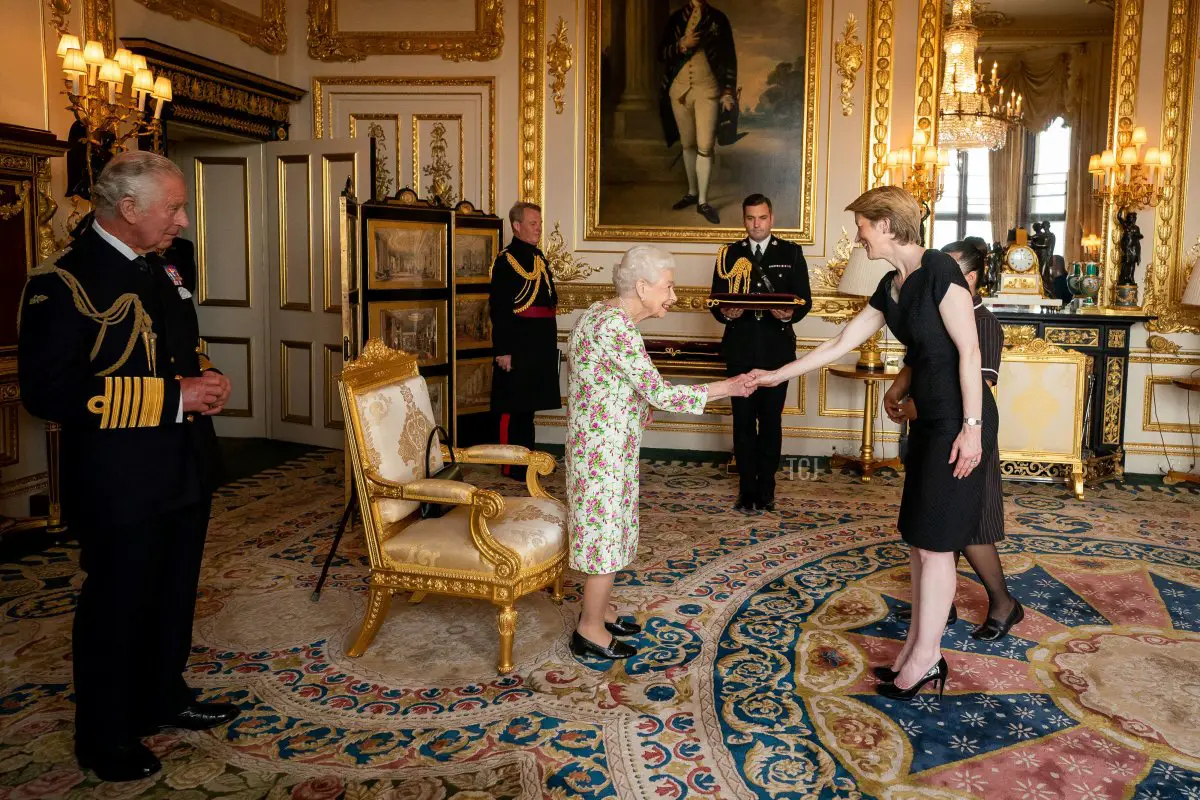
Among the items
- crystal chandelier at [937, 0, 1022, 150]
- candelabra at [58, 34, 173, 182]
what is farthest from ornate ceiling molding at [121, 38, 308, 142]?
crystal chandelier at [937, 0, 1022, 150]

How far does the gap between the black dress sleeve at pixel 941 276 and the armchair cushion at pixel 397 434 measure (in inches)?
76.5

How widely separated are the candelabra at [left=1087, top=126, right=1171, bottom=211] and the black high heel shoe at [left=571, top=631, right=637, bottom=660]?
536cm

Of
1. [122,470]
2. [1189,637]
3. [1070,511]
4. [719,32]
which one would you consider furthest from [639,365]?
[719,32]

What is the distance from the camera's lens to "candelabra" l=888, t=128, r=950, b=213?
23.3 feet

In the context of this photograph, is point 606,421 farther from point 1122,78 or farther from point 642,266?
point 1122,78

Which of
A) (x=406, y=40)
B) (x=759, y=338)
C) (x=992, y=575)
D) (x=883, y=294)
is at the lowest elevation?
(x=992, y=575)

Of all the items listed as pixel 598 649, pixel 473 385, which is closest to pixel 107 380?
pixel 598 649

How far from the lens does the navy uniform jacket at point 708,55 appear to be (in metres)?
7.44

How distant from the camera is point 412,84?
7898mm

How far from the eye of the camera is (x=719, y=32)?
744 cm

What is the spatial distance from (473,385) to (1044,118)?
4609 mm

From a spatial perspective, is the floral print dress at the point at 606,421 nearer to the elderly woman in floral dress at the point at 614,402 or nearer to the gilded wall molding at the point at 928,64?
the elderly woman in floral dress at the point at 614,402

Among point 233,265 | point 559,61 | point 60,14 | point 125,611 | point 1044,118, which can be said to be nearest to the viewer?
point 125,611

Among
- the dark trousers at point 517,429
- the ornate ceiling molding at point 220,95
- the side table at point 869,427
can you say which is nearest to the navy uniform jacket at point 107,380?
the dark trousers at point 517,429
